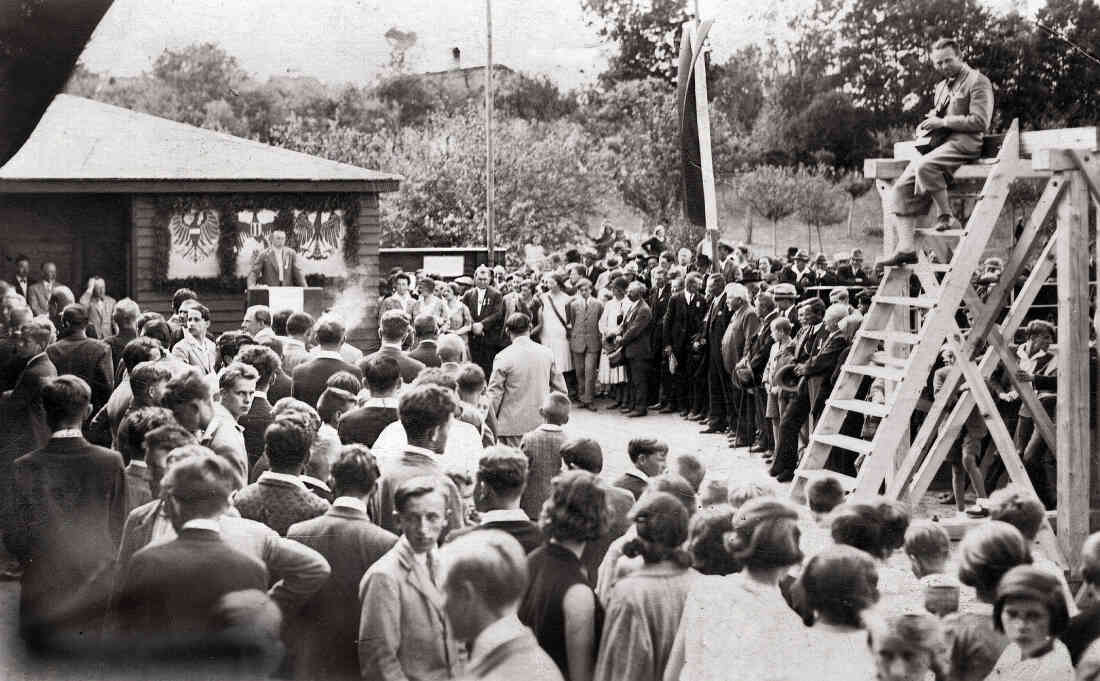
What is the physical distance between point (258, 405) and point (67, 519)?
5.11 feet

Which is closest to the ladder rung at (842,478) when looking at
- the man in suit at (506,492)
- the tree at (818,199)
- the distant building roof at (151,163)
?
the man in suit at (506,492)

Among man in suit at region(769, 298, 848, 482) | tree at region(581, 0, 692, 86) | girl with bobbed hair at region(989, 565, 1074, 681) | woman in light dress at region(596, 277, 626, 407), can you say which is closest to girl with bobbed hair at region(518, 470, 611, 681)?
girl with bobbed hair at region(989, 565, 1074, 681)

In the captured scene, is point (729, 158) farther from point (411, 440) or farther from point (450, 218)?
point (411, 440)

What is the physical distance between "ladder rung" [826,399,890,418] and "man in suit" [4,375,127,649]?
5729 millimetres

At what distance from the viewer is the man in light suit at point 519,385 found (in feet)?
32.5

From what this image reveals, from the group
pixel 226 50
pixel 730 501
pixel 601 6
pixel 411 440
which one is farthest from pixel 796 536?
pixel 226 50

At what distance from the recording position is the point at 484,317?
59.0 feet

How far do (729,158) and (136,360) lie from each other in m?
36.2

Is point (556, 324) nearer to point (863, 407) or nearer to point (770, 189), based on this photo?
point (863, 407)

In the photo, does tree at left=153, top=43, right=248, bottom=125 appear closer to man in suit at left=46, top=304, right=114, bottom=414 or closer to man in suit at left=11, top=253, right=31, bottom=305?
man in suit at left=11, top=253, right=31, bottom=305

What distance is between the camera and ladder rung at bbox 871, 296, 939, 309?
952 cm

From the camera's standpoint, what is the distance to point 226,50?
30.4 meters

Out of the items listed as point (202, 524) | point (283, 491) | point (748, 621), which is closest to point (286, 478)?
point (283, 491)

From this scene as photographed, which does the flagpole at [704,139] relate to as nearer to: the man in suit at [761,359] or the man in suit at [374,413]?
the man in suit at [761,359]
